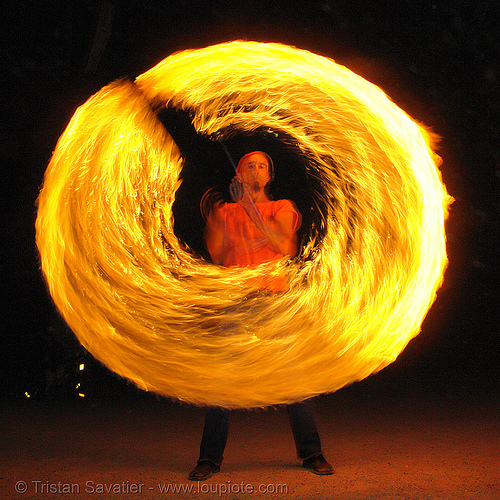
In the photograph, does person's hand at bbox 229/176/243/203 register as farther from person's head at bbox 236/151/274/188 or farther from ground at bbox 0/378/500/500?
ground at bbox 0/378/500/500

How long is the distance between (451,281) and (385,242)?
9.55 feet

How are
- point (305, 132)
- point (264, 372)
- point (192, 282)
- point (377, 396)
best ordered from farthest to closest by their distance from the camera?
point (377, 396) → point (305, 132) → point (192, 282) → point (264, 372)

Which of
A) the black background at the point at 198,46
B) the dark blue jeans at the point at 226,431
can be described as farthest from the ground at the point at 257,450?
the black background at the point at 198,46

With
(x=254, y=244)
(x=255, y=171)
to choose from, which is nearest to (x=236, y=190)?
(x=255, y=171)

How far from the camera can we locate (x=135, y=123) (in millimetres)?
4812

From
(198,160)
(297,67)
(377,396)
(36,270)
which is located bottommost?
(377,396)

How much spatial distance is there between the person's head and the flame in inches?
26.4

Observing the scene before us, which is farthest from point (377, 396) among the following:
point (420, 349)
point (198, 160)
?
point (198, 160)

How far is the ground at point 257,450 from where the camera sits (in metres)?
3.09

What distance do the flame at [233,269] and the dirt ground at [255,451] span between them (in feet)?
1.72

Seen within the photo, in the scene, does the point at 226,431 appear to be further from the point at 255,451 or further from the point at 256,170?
the point at 256,170

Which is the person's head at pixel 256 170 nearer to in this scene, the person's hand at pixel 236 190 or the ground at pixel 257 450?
the person's hand at pixel 236 190

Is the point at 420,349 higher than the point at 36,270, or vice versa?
the point at 36,270

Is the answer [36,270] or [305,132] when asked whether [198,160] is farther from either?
[36,270]
